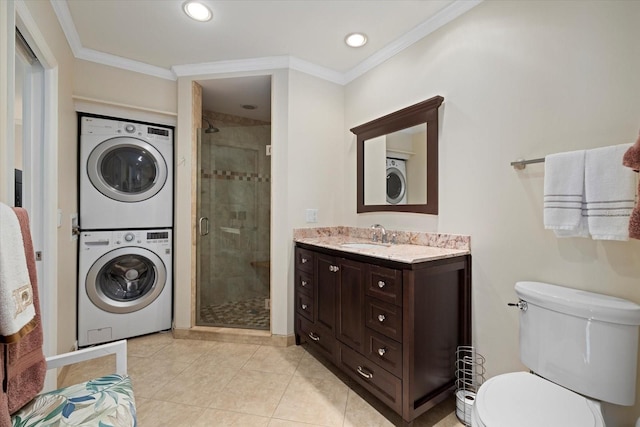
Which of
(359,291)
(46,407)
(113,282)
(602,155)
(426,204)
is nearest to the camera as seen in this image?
(46,407)

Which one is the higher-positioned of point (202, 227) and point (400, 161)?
point (400, 161)

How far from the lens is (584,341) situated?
3.82 ft

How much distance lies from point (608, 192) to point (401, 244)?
47.3 inches

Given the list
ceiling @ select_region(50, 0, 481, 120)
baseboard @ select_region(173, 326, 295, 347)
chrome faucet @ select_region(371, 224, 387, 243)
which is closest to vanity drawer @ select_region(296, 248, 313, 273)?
chrome faucet @ select_region(371, 224, 387, 243)

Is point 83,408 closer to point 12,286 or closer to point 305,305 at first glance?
point 12,286

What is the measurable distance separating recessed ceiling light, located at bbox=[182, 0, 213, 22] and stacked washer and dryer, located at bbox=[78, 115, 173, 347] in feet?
3.63

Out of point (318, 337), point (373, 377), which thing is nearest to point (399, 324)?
point (373, 377)

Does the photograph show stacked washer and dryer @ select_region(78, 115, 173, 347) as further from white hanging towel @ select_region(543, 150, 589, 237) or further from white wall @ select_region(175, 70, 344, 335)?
white hanging towel @ select_region(543, 150, 589, 237)

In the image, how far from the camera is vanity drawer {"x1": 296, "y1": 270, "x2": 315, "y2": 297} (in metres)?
2.28

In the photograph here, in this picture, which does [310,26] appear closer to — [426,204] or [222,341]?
[426,204]

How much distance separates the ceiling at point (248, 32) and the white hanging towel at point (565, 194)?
115cm

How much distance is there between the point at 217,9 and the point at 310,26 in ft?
2.04

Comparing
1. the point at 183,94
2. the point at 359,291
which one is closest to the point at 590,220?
the point at 359,291

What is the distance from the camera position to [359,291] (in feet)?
5.86
